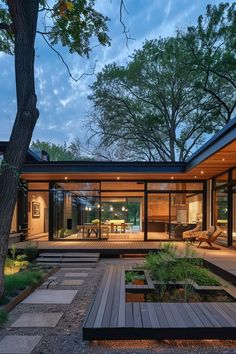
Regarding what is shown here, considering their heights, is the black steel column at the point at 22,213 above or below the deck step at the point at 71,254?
above

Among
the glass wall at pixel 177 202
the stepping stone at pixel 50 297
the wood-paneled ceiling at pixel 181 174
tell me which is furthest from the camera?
the glass wall at pixel 177 202

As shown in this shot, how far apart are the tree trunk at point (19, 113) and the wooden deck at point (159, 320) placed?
1.87 m

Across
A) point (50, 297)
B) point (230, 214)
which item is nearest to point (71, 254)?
point (50, 297)

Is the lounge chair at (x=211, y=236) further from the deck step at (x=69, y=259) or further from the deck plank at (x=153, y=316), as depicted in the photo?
the deck plank at (x=153, y=316)

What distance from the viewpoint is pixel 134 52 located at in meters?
20.8

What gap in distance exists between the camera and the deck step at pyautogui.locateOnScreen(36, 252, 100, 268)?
941cm

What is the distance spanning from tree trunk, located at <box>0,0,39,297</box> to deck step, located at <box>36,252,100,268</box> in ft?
15.0

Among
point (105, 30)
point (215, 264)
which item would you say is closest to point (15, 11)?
point (105, 30)

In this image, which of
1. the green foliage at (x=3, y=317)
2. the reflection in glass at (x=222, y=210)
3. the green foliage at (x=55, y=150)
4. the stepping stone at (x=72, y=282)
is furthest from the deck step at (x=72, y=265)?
the green foliage at (x=55, y=150)

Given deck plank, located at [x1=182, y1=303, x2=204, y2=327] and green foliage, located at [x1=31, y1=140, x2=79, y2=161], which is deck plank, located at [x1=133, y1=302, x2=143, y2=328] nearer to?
deck plank, located at [x1=182, y1=303, x2=204, y2=327]

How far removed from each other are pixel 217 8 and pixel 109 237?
512 inches

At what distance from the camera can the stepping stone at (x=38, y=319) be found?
436cm

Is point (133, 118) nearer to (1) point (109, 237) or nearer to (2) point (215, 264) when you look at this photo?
(1) point (109, 237)

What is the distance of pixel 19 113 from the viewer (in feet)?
16.2
